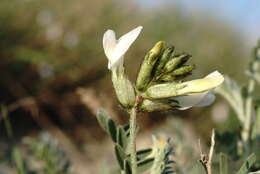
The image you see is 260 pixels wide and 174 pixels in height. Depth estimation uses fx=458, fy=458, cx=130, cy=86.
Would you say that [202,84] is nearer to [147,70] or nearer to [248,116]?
[147,70]

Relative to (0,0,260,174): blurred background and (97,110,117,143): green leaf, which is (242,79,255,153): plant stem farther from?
(0,0,260,174): blurred background

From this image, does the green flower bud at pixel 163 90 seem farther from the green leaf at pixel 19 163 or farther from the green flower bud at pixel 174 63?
the green leaf at pixel 19 163

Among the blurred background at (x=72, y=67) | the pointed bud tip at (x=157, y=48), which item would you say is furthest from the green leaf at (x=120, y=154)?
the blurred background at (x=72, y=67)

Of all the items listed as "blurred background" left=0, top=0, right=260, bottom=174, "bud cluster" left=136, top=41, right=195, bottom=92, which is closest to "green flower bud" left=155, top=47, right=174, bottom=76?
"bud cluster" left=136, top=41, right=195, bottom=92

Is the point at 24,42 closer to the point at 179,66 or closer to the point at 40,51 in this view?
the point at 40,51

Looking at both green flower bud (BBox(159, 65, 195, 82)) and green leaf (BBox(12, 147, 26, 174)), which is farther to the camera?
green leaf (BBox(12, 147, 26, 174))

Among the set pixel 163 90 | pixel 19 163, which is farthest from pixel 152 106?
pixel 19 163
